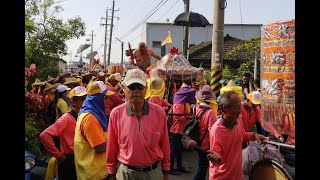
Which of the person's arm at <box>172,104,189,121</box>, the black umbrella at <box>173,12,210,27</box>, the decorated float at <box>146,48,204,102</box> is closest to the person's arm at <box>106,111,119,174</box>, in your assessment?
the person's arm at <box>172,104,189,121</box>

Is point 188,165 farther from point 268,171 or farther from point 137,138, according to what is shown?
point 137,138

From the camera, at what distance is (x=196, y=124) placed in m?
4.85

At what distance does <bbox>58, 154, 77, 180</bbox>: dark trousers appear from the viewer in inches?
176

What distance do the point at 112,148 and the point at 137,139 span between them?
13.0 inches

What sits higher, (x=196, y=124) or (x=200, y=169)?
(x=196, y=124)

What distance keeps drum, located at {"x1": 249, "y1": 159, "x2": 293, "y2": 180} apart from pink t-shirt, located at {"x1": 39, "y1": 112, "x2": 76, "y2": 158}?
2.20 m

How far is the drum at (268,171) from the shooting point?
3.61 meters

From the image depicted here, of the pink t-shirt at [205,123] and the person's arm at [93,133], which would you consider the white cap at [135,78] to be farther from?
the pink t-shirt at [205,123]

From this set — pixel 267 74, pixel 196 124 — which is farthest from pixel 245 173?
pixel 267 74

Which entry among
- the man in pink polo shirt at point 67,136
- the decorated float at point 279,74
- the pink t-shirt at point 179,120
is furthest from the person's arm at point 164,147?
the pink t-shirt at point 179,120

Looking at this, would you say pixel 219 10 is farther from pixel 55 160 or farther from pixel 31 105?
pixel 55 160

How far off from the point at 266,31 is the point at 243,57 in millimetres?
25108

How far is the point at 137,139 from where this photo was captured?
347cm
